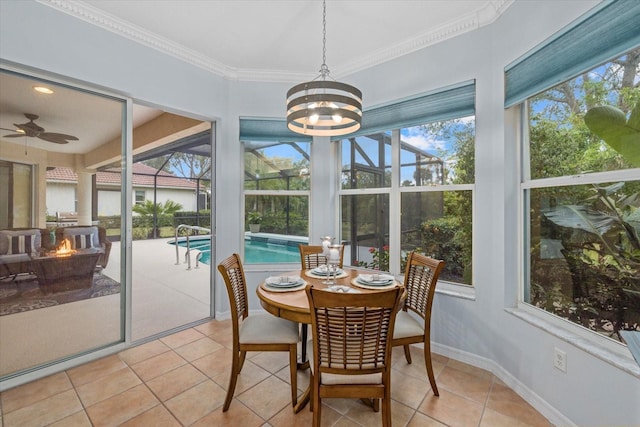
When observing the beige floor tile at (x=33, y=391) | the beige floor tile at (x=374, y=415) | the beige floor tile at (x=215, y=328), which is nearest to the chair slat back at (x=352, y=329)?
the beige floor tile at (x=374, y=415)

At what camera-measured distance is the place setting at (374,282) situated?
81.8 inches

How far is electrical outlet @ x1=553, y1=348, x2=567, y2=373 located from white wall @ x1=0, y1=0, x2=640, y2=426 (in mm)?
31

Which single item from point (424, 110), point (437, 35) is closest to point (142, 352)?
point (424, 110)

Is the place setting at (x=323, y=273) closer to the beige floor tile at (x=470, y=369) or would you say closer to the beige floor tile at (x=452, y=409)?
the beige floor tile at (x=452, y=409)

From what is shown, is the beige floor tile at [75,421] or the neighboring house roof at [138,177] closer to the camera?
the beige floor tile at [75,421]

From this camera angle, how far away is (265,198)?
358cm

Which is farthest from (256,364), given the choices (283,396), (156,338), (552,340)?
(552,340)

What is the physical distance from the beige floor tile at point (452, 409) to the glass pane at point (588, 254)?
86 centimetres

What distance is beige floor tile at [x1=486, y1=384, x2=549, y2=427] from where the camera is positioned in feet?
5.84

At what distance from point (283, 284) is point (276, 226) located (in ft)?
5.35

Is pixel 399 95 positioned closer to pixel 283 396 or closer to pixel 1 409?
pixel 283 396

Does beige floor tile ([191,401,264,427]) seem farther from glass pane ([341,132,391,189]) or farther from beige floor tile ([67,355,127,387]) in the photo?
glass pane ([341,132,391,189])

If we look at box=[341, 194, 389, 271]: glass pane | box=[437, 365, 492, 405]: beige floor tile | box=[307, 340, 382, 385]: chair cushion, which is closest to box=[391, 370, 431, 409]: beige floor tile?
box=[437, 365, 492, 405]: beige floor tile

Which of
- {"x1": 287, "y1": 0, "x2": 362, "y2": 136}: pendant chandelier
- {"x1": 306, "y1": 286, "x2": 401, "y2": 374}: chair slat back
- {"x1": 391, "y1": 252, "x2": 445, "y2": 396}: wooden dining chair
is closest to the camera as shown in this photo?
{"x1": 306, "y1": 286, "x2": 401, "y2": 374}: chair slat back
